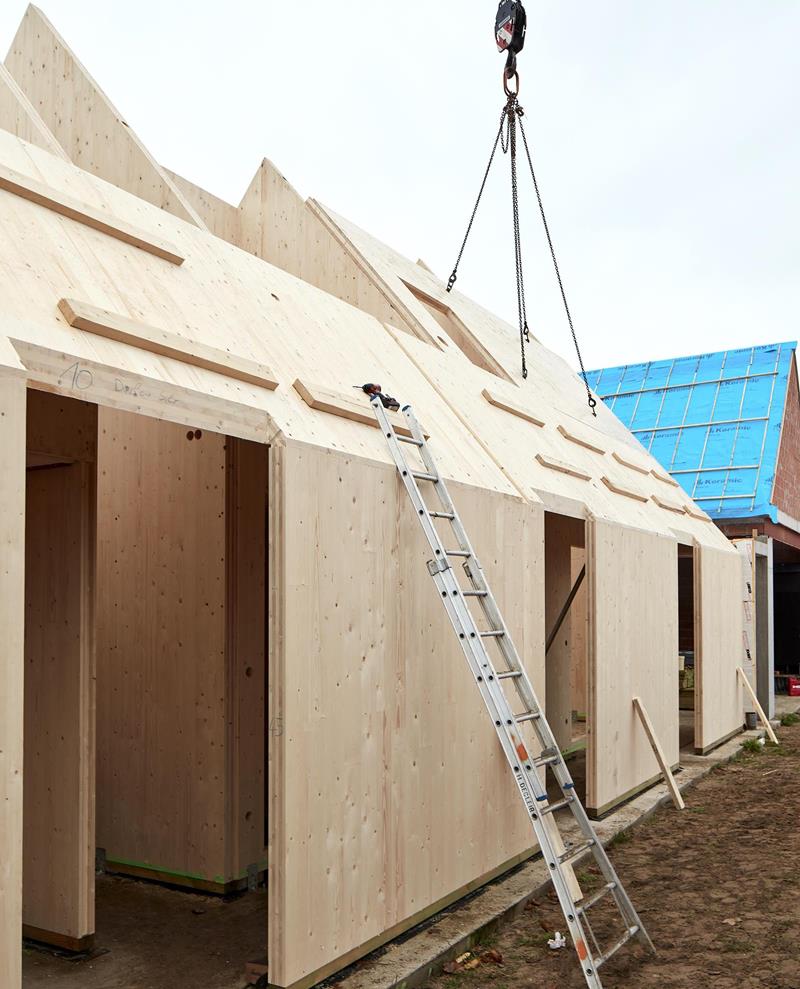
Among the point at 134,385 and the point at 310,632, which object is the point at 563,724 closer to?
the point at 310,632

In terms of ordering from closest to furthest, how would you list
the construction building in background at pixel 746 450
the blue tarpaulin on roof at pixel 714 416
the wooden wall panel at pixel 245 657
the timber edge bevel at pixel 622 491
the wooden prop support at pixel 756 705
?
the wooden wall panel at pixel 245 657
the timber edge bevel at pixel 622 491
the wooden prop support at pixel 756 705
the construction building in background at pixel 746 450
the blue tarpaulin on roof at pixel 714 416

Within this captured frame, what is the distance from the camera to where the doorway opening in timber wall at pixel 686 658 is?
42.7 ft

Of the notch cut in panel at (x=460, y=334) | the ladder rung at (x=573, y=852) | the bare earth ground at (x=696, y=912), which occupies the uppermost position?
the notch cut in panel at (x=460, y=334)

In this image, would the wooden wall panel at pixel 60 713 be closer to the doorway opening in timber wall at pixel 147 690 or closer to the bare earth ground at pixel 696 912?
the doorway opening in timber wall at pixel 147 690

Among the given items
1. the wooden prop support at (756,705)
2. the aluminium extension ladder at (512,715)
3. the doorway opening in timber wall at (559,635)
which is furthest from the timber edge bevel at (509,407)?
the wooden prop support at (756,705)

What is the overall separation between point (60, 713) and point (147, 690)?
1.34 metres

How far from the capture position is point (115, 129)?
614cm

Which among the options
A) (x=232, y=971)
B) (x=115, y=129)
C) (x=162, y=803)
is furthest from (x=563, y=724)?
(x=115, y=129)

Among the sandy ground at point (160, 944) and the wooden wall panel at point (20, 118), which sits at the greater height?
the wooden wall panel at point (20, 118)

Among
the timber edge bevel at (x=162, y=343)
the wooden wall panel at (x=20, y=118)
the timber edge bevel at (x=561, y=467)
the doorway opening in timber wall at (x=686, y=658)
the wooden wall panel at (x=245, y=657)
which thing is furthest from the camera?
the doorway opening in timber wall at (x=686, y=658)

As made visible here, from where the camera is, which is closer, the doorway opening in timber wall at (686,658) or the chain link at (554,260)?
the chain link at (554,260)

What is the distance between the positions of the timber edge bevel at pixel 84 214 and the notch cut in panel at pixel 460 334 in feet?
14.6

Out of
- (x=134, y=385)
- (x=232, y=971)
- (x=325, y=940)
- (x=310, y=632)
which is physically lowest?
(x=232, y=971)

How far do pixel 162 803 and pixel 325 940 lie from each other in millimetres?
2092
